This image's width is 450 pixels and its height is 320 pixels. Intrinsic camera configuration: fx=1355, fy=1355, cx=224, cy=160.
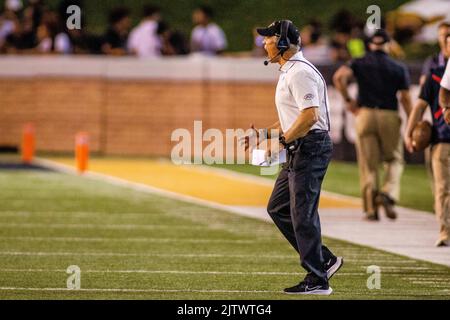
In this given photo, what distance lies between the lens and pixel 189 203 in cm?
1770

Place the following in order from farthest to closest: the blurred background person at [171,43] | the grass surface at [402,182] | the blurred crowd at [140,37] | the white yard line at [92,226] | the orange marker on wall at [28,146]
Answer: the blurred background person at [171,43] < the blurred crowd at [140,37] < the orange marker on wall at [28,146] < the grass surface at [402,182] < the white yard line at [92,226]

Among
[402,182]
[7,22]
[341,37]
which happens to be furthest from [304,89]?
[7,22]

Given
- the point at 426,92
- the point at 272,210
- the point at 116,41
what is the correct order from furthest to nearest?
the point at 116,41 → the point at 426,92 → the point at 272,210

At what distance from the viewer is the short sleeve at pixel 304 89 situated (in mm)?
9539

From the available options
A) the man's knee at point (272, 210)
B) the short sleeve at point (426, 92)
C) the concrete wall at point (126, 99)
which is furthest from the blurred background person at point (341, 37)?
the man's knee at point (272, 210)

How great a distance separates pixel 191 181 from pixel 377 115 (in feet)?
21.0

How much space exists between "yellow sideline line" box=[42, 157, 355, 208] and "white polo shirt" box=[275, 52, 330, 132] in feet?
25.3

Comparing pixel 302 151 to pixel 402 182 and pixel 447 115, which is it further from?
pixel 402 182

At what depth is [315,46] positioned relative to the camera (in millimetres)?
26062

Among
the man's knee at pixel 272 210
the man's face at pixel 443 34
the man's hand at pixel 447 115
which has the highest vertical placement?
the man's face at pixel 443 34

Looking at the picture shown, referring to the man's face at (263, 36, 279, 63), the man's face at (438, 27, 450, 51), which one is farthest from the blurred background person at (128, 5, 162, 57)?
the man's face at (263, 36, 279, 63)

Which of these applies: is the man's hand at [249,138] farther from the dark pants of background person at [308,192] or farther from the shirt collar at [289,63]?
the shirt collar at [289,63]

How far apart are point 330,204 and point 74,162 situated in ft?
28.7
